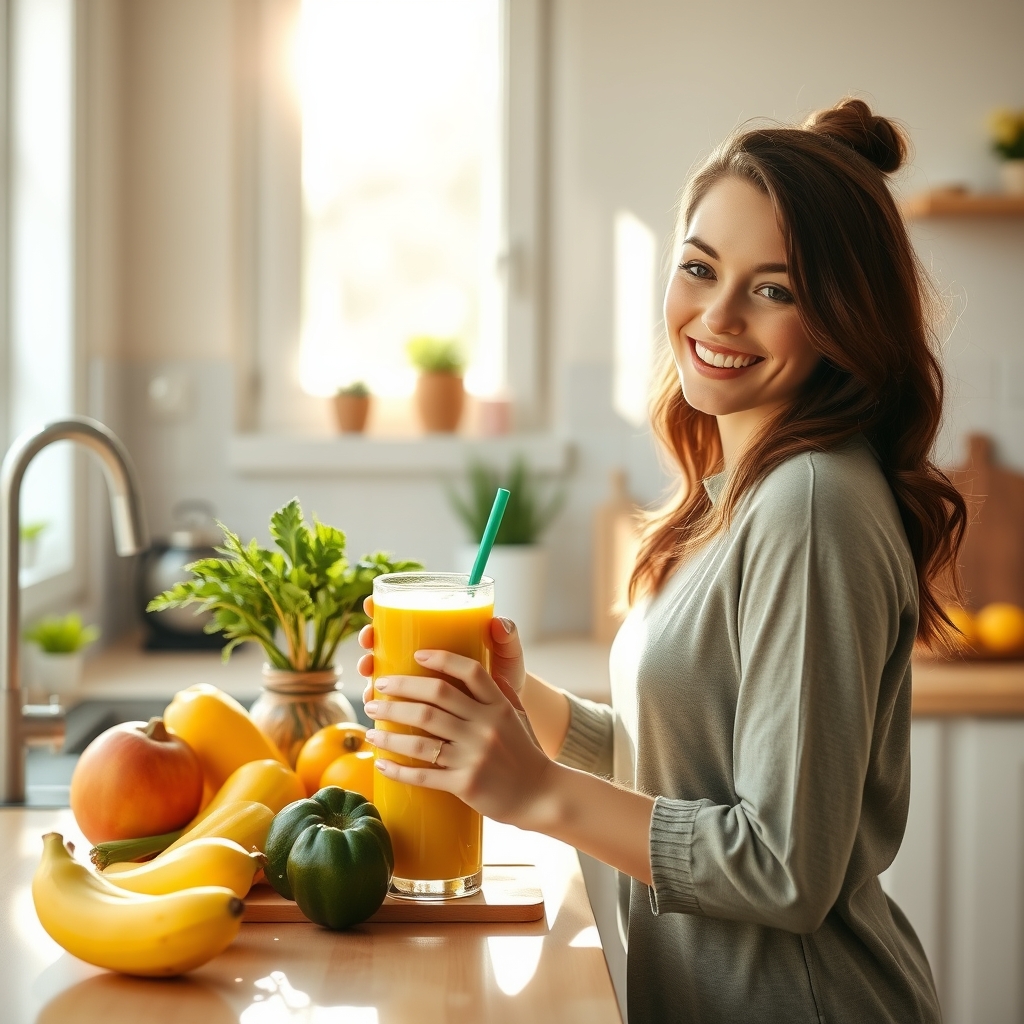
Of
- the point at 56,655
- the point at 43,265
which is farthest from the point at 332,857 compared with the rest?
the point at 43,265

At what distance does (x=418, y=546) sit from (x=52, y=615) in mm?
801

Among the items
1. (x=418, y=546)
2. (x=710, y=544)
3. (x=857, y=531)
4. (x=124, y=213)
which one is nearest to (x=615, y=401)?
(x=418, y=546)

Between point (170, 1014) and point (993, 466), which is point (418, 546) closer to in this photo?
point (993, 466)

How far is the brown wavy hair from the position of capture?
1.08 m

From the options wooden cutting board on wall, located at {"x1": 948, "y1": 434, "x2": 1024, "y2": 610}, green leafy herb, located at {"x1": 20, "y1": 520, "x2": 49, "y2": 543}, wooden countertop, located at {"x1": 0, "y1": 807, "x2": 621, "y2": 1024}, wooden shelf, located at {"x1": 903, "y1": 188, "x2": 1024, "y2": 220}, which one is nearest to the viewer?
wooden countertop, located at {"x1": 0, "y1": 807, "x2": 621, "y2": 1024}

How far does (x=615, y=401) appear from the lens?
273 centimetres

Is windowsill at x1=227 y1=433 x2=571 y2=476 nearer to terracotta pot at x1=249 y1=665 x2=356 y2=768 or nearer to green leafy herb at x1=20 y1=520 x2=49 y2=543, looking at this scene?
green leafy herb at x1=20 y1=520 x2=49 y2=543

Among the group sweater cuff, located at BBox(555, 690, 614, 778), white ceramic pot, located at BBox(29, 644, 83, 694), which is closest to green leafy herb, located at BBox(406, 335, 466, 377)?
white ceramic pot, located at BBox(29, 644, 83, 694)

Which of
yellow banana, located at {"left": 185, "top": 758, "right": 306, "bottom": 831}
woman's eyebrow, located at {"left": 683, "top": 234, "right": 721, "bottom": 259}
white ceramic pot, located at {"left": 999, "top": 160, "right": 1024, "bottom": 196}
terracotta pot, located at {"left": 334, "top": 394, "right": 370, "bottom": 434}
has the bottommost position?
yellow banana, located at {"left": 185, "top": 758, "right": 306, "bottom": 831}

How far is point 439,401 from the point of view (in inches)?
106

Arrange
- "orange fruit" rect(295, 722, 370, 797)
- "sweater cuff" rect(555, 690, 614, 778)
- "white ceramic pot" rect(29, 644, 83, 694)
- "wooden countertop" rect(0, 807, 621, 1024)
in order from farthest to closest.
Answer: "white ceramic pot" rect(29, 644, 83, 694) → "sweater cuff" rect(555, 690, 614, 778) → "orange fruit" rect(295, 722, 370, 797) → "wooden countertop" rect(0, 807, 621, 1024)

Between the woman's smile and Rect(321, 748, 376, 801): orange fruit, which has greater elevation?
the woman's smile

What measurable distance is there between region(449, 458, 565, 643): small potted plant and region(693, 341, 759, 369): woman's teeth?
1.42m

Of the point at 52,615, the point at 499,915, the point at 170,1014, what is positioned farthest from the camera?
the point at 52,615
